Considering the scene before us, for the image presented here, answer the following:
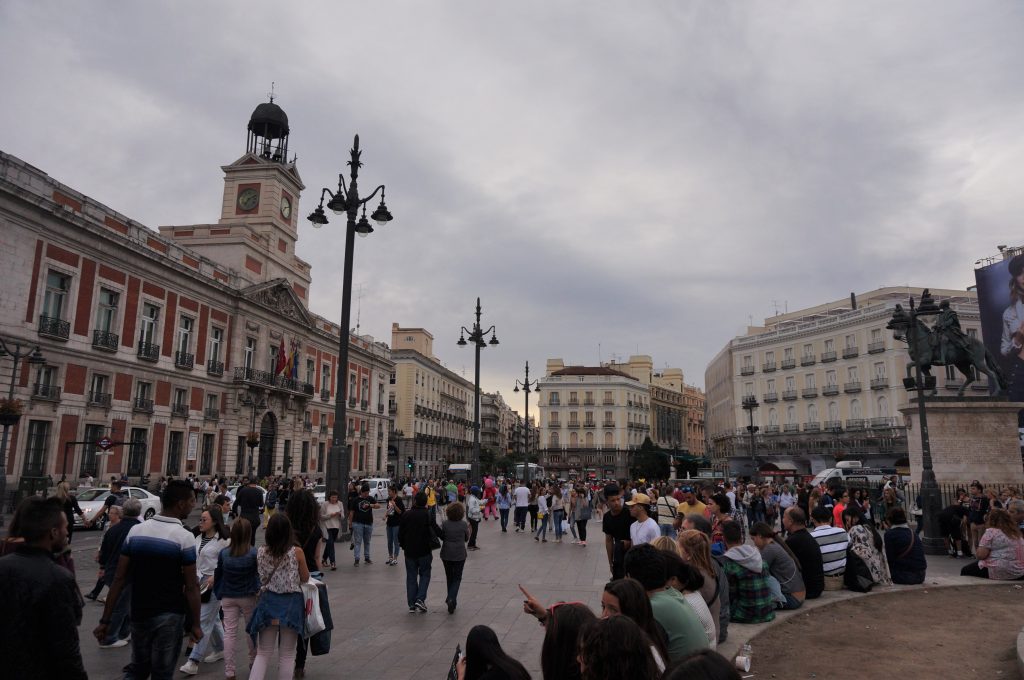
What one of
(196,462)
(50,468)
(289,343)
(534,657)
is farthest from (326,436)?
(534,657)

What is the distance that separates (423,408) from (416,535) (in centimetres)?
6635

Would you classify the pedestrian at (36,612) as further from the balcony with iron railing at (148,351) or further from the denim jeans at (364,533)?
the balcony with iron railing at (148,351)

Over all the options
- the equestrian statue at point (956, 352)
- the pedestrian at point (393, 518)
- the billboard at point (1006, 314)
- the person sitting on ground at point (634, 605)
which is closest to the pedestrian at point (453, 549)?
the pedestrian at point (393, 518)

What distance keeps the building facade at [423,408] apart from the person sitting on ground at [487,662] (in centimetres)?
6040

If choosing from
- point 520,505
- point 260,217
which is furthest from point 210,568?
point 260,217

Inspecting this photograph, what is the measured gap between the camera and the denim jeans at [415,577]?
8305 millimetres

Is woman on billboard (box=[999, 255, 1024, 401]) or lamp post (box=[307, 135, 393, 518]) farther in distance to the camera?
woman on billboard (box=[999, 255, 1024, 401])

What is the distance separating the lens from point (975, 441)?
58.5ft

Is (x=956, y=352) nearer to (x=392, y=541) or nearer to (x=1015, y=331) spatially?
(x=392, y=541)

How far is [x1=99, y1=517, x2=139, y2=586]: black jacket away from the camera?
274 inches

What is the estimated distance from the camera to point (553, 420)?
266 feet

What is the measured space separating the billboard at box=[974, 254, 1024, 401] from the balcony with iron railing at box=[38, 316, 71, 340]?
46.2 metres

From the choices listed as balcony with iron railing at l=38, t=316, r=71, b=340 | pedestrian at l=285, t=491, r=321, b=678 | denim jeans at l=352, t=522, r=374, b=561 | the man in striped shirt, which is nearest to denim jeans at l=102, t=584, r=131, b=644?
pedestrian at l=285, t=491, r=321, b=678

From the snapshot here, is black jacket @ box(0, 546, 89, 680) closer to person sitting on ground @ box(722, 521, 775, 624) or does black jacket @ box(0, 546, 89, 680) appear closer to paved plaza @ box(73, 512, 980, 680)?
paved plaza @ box(73, 512, 980, 680)
